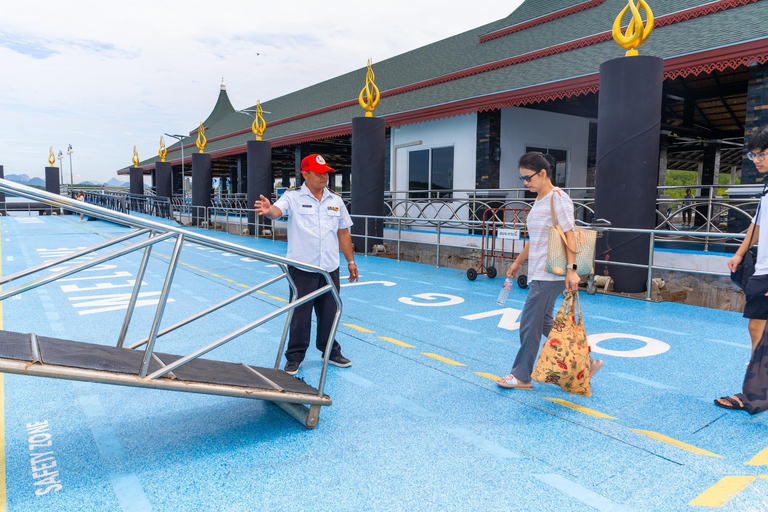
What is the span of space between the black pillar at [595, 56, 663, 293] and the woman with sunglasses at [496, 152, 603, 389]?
15.8 feet

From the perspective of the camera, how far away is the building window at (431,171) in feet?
56.3

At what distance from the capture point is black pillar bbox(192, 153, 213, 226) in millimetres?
25141

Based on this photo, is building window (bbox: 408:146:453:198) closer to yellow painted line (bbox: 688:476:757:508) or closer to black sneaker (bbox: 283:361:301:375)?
black sneaker (bbox: 283:361:301:375)

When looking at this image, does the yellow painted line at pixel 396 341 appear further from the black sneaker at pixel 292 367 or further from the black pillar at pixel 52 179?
the black pillar at pixel 52 179

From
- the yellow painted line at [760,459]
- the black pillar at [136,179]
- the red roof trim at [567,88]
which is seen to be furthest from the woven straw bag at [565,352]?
the black pillar at [136,179]

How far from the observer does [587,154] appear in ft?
61.0

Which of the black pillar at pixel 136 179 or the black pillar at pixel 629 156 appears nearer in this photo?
the black pillar at pixel 629 156

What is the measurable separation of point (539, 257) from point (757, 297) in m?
1.51

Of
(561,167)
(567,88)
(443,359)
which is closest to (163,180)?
(561,167)

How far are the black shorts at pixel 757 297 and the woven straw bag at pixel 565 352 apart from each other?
3.80 ft

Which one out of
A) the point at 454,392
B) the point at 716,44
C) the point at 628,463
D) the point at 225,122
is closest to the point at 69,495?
the point at 454,392

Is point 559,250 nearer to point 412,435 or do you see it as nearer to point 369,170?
point 412,435

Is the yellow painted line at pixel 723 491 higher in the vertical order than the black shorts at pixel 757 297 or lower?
lower

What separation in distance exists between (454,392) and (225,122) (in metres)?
38.9
